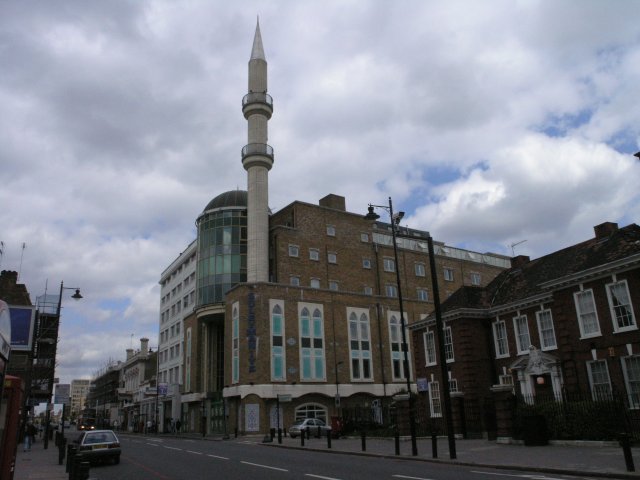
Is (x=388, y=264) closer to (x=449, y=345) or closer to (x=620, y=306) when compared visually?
(x=449, y=345)

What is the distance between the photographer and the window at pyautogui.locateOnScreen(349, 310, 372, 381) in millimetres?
51094

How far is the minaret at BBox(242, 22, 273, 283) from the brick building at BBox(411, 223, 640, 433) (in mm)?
18375

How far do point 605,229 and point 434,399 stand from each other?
47.0ft

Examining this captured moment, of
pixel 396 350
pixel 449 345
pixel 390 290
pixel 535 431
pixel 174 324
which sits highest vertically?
pixel 390 290

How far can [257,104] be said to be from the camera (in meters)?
52.7

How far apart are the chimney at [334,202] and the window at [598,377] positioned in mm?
38164

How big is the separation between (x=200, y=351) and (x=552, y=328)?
40.9 m

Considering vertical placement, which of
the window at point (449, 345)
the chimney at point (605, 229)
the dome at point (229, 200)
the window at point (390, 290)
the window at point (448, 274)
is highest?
the dome at point (229, 200)

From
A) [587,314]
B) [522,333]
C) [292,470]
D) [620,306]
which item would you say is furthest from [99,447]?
[620,306]

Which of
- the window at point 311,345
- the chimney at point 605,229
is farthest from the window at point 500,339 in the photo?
the window at point 311,345

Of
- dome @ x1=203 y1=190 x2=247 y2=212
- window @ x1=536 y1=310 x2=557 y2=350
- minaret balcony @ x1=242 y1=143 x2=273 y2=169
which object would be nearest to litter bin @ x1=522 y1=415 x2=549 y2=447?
window @ x1=536 y1=310 x2=557 y2=350

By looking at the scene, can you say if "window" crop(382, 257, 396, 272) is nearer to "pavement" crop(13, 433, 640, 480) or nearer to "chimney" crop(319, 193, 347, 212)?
"chimney" crop(319, 193, 347, 212)

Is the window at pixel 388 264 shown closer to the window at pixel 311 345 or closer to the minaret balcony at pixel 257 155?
the window at pixel 311 345

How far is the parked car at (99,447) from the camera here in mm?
19897
